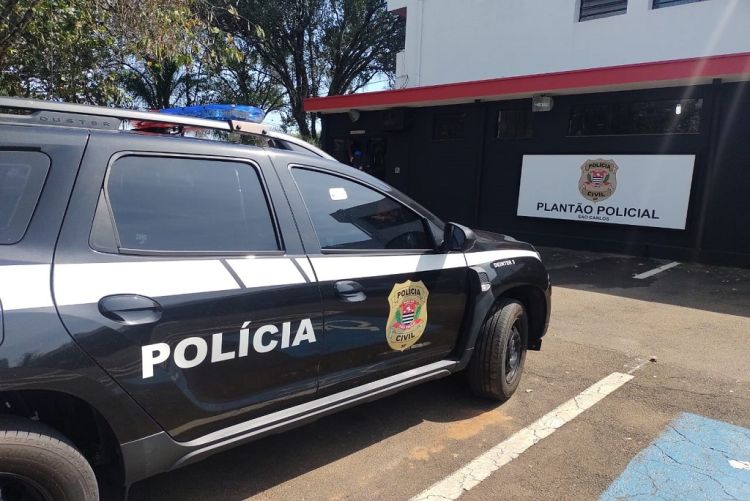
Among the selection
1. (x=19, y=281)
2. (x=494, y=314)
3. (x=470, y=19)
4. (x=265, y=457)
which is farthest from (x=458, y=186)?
(x=19, y=281)

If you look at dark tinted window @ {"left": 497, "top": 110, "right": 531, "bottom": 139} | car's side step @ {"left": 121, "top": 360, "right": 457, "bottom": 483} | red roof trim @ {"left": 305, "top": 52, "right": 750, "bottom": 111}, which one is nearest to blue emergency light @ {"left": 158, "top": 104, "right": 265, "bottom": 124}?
car's side step @ {"left": 121, "top": 360, "right": 457, "bottom": 483}

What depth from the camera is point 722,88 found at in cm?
929

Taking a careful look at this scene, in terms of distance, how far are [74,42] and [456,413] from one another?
6580mm

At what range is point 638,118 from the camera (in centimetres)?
1023

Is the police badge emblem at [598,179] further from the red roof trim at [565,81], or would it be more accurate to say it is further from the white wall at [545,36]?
the white wall at [545,36]

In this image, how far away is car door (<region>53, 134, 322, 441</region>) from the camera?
6.58ft

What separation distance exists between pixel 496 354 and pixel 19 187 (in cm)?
284

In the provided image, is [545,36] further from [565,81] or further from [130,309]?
[130,309]

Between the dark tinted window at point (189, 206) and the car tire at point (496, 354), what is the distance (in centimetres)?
173

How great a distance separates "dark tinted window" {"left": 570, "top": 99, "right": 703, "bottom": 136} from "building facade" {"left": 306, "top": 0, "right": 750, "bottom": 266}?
0.02m

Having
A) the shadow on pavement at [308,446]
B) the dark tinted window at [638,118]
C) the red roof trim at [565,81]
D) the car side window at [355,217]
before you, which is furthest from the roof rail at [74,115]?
the dark tinted window at [638,118]

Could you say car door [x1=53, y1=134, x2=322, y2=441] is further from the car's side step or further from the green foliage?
the green foliage

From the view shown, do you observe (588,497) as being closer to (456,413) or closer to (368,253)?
(456,413)


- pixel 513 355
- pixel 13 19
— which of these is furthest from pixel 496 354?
pixel 13 19
